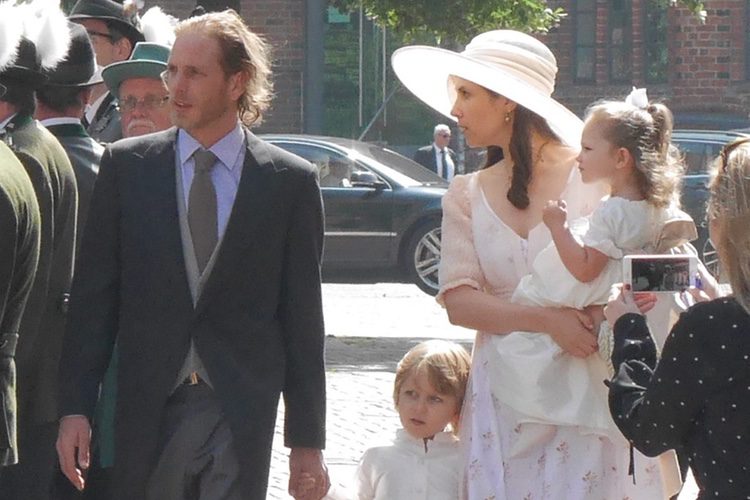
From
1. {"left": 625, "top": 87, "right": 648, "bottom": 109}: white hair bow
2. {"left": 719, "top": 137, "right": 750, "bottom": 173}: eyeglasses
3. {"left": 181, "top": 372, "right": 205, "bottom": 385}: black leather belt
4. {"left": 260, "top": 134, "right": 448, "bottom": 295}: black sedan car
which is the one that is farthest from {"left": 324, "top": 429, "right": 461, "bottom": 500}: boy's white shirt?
{"left": 260, "top": 134, "right": 448, "bottom": 295}: black sedan car

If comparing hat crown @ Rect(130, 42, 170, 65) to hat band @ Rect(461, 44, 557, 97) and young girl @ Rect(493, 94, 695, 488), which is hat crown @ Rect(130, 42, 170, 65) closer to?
hat band @ Rect(461, 44, 557, 97)

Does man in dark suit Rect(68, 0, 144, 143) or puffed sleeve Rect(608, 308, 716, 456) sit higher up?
man in dark suit Rect(68, 0, 144, 143)

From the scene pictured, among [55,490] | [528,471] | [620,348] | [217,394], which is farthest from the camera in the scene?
[55,490]

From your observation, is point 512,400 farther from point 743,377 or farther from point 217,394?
point 743,377

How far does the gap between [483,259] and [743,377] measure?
1395 mm

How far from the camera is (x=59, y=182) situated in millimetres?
5164

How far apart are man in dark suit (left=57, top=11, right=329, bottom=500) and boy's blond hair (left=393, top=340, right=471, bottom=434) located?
2.39ft

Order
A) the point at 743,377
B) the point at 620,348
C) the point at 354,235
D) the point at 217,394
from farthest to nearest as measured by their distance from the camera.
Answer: the point at 354,235 < the point at 217,394 < the point at 620,348 < the point at 743,377

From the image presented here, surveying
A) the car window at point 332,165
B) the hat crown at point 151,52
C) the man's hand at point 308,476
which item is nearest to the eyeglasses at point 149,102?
the hat crown at point 151,52

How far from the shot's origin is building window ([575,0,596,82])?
3027 cm

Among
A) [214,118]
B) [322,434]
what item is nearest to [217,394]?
[322,434]

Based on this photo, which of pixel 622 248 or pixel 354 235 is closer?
pixel 622 248

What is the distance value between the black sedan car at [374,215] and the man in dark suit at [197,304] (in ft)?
46.2

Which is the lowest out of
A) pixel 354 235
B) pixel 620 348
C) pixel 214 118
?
pixel 354 235
